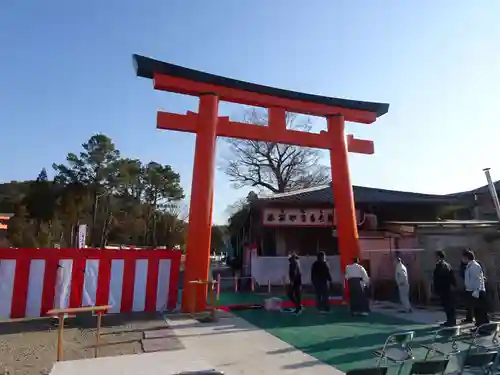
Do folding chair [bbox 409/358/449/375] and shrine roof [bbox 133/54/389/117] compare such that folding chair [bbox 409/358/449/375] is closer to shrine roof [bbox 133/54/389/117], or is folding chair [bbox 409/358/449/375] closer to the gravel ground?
the gravel ground

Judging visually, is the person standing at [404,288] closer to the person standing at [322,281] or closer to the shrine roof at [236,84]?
the person standing at [322,281]

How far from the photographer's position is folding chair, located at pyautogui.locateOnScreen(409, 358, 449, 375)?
161 inches

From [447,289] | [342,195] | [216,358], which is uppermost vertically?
[342,195]

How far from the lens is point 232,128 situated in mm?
12344

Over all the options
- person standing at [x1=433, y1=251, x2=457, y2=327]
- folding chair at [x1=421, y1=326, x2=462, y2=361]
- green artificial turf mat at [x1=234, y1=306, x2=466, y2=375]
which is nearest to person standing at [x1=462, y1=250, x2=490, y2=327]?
person standing at [x1=433, y1=251, x2=457, y2=327]

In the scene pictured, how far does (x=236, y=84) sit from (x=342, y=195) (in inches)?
201

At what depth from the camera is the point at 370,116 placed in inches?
577

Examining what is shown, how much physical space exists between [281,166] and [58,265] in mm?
27138

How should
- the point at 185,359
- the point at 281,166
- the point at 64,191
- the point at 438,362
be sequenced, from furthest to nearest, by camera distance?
1. the point at 64,191
2. the point at 281,166
3. the point at 185,359
4. the point at 438,362

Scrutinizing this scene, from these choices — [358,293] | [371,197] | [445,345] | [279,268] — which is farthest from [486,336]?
[371,197]

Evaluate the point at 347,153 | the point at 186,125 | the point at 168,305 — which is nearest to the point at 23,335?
the point at 168,305

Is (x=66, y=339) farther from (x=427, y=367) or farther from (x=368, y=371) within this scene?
(x=427, y=367)

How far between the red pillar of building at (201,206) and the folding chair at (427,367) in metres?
7.62

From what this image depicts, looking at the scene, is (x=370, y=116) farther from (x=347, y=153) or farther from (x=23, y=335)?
(x=23, y=335)
